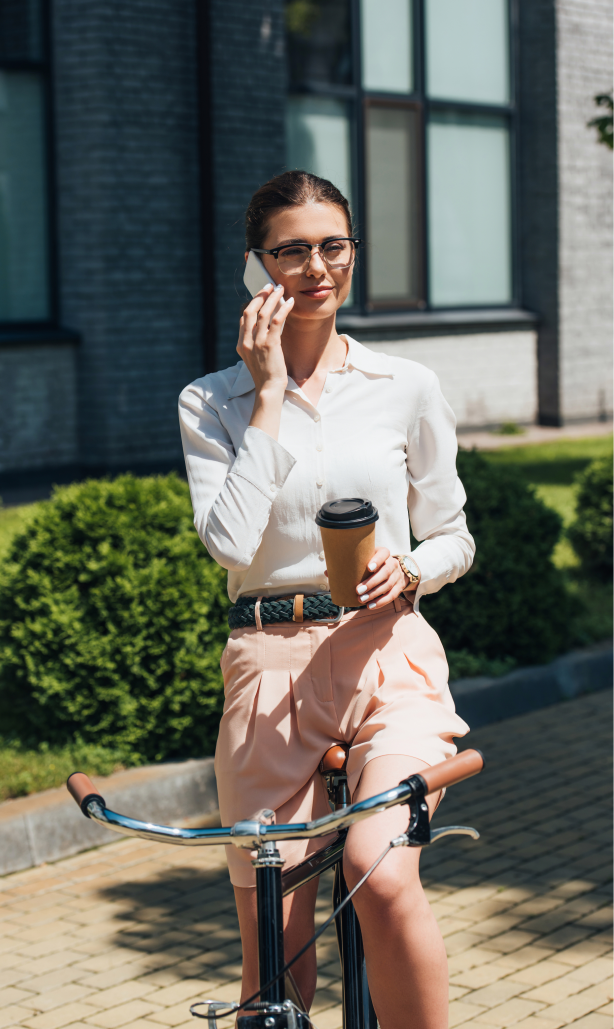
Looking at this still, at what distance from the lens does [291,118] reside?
1488 centimetres

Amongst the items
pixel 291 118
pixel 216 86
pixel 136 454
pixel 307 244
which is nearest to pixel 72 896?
pixel 307 244

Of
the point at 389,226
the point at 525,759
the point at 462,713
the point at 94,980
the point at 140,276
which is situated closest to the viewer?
the point at 94,980

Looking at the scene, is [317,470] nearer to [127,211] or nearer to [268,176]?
[127,211]

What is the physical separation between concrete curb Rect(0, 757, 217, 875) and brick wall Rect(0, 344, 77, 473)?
23.8 ft

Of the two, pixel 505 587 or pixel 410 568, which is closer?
pixel 410 568

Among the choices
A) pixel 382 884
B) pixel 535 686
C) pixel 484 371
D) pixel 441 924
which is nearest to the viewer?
pixel 382 884

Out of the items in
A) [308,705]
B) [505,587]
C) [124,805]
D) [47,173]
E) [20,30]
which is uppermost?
[20,30]

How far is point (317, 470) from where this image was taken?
2.58 m

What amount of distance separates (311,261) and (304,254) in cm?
3

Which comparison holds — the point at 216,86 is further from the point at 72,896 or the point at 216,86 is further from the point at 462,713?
the point at 72,896

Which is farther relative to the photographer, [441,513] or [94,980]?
[94,980]

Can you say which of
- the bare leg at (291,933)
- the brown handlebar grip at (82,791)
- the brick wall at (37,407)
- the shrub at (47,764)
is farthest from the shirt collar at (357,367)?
the brick wall at (37,407)

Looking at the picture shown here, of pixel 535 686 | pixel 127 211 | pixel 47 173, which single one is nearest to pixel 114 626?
pixel 535 686

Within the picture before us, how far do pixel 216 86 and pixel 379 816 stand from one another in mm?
11757
